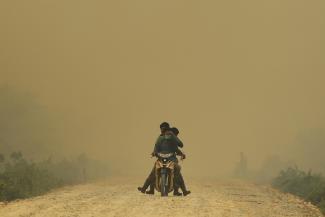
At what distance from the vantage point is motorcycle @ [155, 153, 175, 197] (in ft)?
54.9

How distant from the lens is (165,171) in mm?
16766

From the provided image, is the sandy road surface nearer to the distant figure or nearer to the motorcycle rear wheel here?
the motorcycle rear wheel


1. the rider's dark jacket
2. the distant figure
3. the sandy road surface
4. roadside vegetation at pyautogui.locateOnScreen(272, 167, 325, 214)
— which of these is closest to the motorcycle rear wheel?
the sandy road surface

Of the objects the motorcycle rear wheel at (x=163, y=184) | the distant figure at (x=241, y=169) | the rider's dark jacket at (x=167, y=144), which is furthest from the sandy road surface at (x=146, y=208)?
the distant figure at (x=241, y=169)

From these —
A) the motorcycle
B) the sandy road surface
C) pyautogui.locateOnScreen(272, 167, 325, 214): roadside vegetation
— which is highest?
the motorcycle

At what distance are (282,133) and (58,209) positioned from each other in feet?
472

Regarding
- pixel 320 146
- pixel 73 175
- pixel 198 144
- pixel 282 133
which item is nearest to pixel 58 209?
pixel 73 175

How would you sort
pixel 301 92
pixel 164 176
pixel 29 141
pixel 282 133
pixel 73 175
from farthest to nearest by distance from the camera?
pixel 301 92, pixel 282 133, pixel 29 141, pixel 73 175, pixel 164 176

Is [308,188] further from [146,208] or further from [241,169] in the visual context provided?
[241,169]

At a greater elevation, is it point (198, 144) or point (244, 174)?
point (198, 144)

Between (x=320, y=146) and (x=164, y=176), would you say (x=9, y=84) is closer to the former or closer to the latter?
(x=320, y=146)

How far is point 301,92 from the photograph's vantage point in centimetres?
18500

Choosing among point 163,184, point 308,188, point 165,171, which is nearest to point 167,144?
point 165,171

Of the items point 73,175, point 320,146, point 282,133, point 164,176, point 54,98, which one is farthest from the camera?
point 282,133
